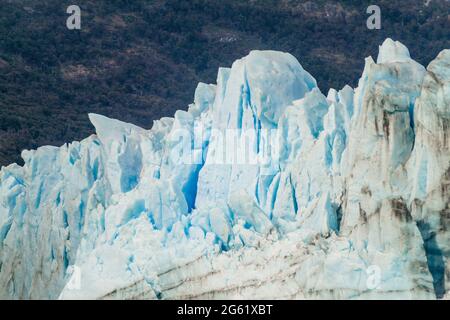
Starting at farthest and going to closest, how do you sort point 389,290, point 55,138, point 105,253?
1. point 55,138
2. point 105,253
3. point 389,290

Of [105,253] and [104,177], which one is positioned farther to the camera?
[104,177]

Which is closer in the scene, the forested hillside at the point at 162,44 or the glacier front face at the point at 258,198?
the glacier front face at the point at 258,198

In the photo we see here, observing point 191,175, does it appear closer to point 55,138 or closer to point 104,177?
point 104,177

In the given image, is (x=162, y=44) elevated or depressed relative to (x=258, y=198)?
elevated

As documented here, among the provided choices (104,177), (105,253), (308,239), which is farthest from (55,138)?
(308,239)

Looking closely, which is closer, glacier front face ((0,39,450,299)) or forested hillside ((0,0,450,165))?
glacier front face ((0,39,450,299))

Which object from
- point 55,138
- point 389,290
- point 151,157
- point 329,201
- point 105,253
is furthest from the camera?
point 55,138

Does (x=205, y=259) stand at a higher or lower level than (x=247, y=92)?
lower

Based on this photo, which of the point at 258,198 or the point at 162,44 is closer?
the point at 258,198
